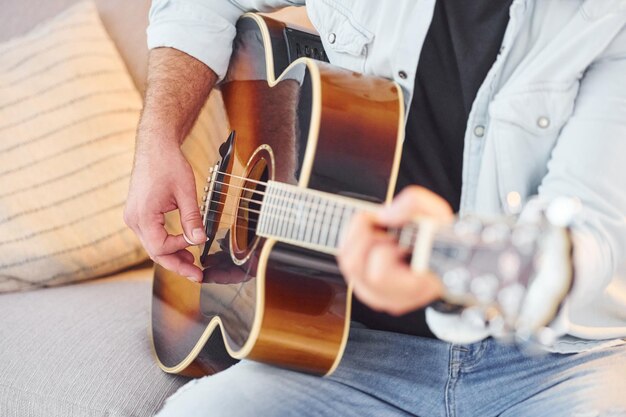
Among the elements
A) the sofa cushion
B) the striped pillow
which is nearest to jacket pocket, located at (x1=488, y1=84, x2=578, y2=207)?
the sofa cushion

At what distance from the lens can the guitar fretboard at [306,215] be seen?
0.73 metres

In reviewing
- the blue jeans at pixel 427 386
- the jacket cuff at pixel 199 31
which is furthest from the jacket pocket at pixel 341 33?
the blue jeans at pixel 427 386

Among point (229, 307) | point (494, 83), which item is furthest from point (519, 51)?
point (229, 307)

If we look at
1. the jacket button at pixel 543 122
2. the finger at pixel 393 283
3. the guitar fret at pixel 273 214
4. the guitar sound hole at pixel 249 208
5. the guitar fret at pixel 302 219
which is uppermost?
the jacket button at pixel 543 122

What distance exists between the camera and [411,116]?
3.37 feet

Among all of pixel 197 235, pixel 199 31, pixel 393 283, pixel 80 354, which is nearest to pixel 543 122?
pixel 393 283

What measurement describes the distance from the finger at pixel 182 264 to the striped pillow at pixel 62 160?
0.33 metres

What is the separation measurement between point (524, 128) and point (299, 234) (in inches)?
13.8

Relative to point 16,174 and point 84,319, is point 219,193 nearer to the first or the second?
A: point 84,319

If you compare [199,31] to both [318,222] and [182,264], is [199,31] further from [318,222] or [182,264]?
[318,222]

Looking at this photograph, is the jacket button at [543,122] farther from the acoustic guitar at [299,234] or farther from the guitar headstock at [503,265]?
the guitar headstock at [503,265]

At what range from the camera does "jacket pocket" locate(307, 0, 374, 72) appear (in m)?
1.04

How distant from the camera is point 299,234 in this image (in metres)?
0.80

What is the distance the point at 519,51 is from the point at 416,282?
1.51ft
